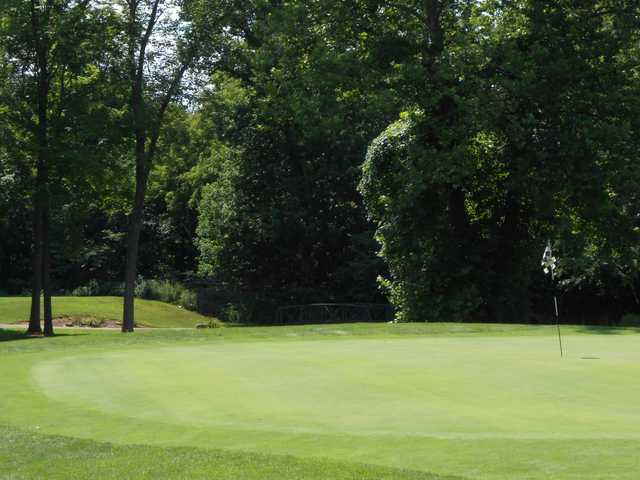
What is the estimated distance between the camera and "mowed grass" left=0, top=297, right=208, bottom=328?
4362cm

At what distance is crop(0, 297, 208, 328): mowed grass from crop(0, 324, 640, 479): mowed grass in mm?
30683

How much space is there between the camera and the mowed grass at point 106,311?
43.6m

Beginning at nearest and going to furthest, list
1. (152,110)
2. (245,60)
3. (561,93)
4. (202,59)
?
1. (561,93)
2. (152,110)
3. (202,59)
4. (245,60)

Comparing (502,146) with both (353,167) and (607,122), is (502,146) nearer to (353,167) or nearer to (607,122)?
(607,122)

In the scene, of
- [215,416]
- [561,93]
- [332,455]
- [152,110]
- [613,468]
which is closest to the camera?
[613,468]

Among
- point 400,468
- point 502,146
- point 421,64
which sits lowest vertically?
point 400,468

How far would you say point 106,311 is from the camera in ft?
147

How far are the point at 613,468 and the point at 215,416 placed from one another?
3461mm

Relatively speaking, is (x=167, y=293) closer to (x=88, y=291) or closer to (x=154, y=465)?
(x=88, y=291)

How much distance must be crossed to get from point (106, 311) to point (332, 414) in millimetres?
38046

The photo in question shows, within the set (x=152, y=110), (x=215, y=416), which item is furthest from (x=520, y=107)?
(x=215, y=416)

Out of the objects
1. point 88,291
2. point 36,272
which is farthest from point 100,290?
point 36,272

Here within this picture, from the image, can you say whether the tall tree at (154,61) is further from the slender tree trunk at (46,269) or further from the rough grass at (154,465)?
the rough grass at (154,465)

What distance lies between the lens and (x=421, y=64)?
28547mm
